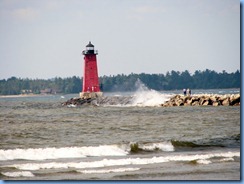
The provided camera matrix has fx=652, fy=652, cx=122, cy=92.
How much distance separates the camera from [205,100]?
21516mm

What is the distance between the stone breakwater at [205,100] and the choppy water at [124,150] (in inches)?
179

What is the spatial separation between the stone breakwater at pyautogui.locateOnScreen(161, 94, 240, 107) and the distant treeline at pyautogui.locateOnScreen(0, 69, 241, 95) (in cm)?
51

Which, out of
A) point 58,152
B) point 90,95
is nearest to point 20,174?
point 58,152

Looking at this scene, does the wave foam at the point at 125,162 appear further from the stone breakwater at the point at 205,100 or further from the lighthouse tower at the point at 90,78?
the lighthouse tower at the point at 90,78

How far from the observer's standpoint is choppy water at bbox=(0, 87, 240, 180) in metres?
7.96

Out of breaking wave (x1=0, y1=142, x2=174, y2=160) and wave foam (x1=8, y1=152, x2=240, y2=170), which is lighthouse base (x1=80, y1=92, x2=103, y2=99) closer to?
breaking wave (x1=0, y1=142, x2=174, y2=160)

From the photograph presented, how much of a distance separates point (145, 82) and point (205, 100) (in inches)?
127

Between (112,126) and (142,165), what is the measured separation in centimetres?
543

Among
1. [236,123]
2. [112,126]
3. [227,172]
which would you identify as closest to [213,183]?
[227,172]

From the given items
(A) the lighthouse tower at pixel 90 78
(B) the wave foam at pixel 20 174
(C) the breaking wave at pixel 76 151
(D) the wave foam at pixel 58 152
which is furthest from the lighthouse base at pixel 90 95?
(B) the wave foam at pixel 20 174

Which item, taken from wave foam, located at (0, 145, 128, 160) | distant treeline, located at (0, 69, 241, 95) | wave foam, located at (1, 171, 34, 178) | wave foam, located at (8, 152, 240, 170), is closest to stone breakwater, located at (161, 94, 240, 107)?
distant treeline, located at (0, 69, 241, 95)

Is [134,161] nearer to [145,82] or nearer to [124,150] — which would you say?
[124,150]

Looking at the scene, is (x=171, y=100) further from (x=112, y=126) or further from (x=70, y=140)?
(x=70, y=140)

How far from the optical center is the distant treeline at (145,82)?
35.4ft
